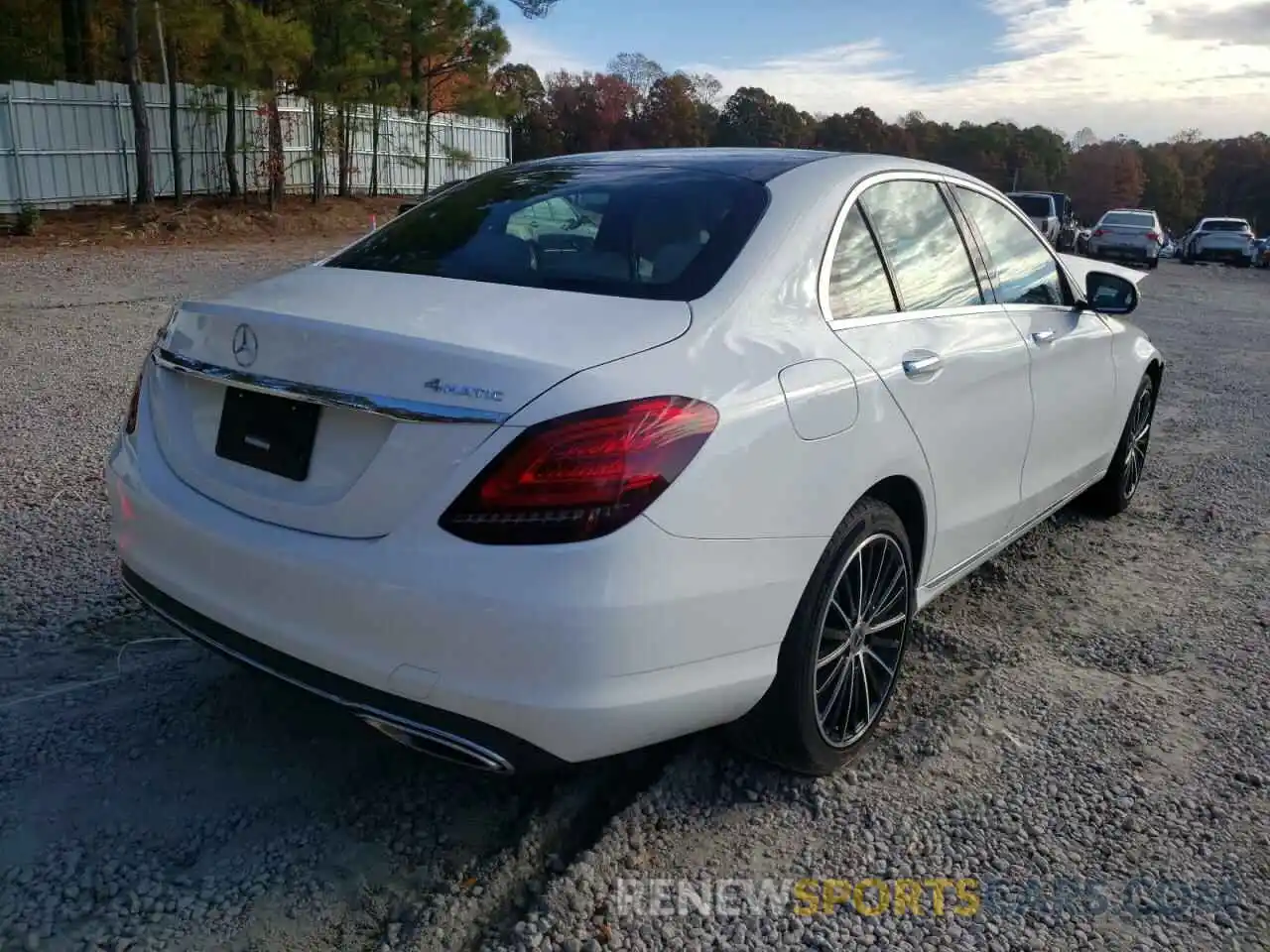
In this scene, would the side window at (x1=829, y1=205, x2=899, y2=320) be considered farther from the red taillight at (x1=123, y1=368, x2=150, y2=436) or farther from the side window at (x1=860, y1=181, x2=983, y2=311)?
the red taillight at (x1=123, y1=368, x2=150, y2=436)

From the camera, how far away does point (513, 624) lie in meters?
2.16

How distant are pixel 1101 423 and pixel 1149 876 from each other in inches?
99.5

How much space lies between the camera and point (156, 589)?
2.71 metres

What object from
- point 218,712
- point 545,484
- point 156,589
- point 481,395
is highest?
point 481,395

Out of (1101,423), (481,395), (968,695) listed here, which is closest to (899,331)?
(968,695)

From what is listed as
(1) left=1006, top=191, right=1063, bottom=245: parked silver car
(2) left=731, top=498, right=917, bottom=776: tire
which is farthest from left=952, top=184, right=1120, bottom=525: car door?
(1) left=1006, top=191, right=1063, bottom=245: parked silver car

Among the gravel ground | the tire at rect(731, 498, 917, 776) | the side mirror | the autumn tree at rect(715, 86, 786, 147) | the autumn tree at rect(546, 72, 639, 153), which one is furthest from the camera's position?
the autumn tree at rect(715, 86, 786, 147)

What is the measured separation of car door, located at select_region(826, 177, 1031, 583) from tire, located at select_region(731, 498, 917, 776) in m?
0.27

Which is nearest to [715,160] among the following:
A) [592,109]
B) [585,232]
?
[585,232]

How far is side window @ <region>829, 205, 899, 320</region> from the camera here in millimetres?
2980

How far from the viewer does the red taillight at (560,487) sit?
7.14 feet

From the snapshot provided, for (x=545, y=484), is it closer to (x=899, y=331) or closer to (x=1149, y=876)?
(x=899, y=331)

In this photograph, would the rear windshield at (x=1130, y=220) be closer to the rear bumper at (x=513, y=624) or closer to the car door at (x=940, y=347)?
the car door at (x=940, y=347)

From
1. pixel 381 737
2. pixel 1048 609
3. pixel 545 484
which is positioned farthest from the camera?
pixel 1048 609
